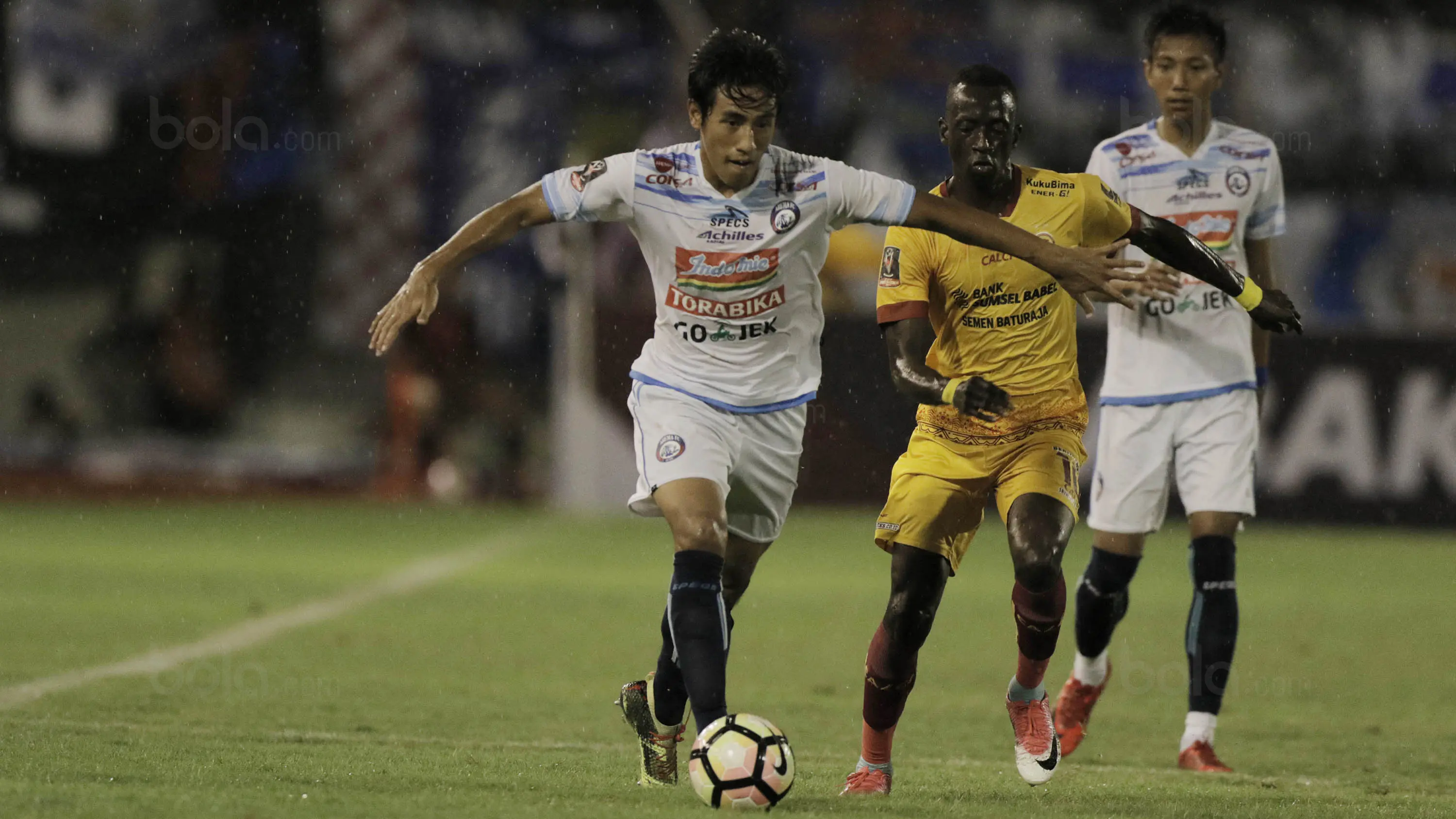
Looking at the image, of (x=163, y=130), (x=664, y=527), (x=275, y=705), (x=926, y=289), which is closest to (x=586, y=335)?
(x=664, y=527)

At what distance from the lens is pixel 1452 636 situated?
32.7 ft

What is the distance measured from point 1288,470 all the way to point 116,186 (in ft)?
42.4

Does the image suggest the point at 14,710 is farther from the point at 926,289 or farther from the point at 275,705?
the point at 926,289

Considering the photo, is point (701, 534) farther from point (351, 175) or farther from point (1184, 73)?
point (351, 175)

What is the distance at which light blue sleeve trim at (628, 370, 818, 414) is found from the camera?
16.9 feet

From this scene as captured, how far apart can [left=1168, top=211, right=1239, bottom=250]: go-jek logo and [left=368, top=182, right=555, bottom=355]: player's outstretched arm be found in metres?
2.62

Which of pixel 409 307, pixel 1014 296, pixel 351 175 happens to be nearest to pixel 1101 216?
pixel 1014 296

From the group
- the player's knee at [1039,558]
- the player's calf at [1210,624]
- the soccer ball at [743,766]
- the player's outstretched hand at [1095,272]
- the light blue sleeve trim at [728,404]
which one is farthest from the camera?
the player's calf at [1210,624]

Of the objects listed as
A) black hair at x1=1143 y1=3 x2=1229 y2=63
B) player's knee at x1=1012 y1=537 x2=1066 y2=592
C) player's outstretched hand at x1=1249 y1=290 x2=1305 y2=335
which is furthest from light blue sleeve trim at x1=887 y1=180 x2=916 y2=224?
black hair at x1=1143 y1=3 x2=1229 y2=63

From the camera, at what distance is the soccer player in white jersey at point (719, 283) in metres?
4.86

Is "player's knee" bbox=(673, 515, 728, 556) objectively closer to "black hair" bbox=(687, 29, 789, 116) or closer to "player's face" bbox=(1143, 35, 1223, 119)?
"black hair" bbox=(687, 29, 789, 116)

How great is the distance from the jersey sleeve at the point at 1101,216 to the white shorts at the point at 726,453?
103cm
